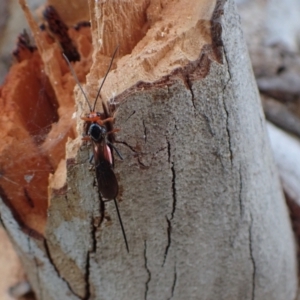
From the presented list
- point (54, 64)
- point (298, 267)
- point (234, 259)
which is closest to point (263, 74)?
point (298, 267)

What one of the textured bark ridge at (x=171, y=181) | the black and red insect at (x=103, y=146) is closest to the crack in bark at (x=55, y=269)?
the textured bark ridge at (x=171, y=181)

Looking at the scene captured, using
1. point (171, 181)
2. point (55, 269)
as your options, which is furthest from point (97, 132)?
point (55, 269)

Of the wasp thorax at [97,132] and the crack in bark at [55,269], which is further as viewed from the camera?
the crack in bark at [55,269]

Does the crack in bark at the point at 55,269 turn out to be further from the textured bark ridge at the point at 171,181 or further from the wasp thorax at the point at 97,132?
the wasp thorax at the point at 97,132

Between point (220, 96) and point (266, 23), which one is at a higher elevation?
point (266, 23)

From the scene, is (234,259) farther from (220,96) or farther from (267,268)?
(220,96)

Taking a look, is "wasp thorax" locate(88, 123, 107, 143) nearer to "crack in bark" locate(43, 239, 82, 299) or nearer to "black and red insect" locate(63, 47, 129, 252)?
"black and red insect" locate(63, 47, 129, 252)
